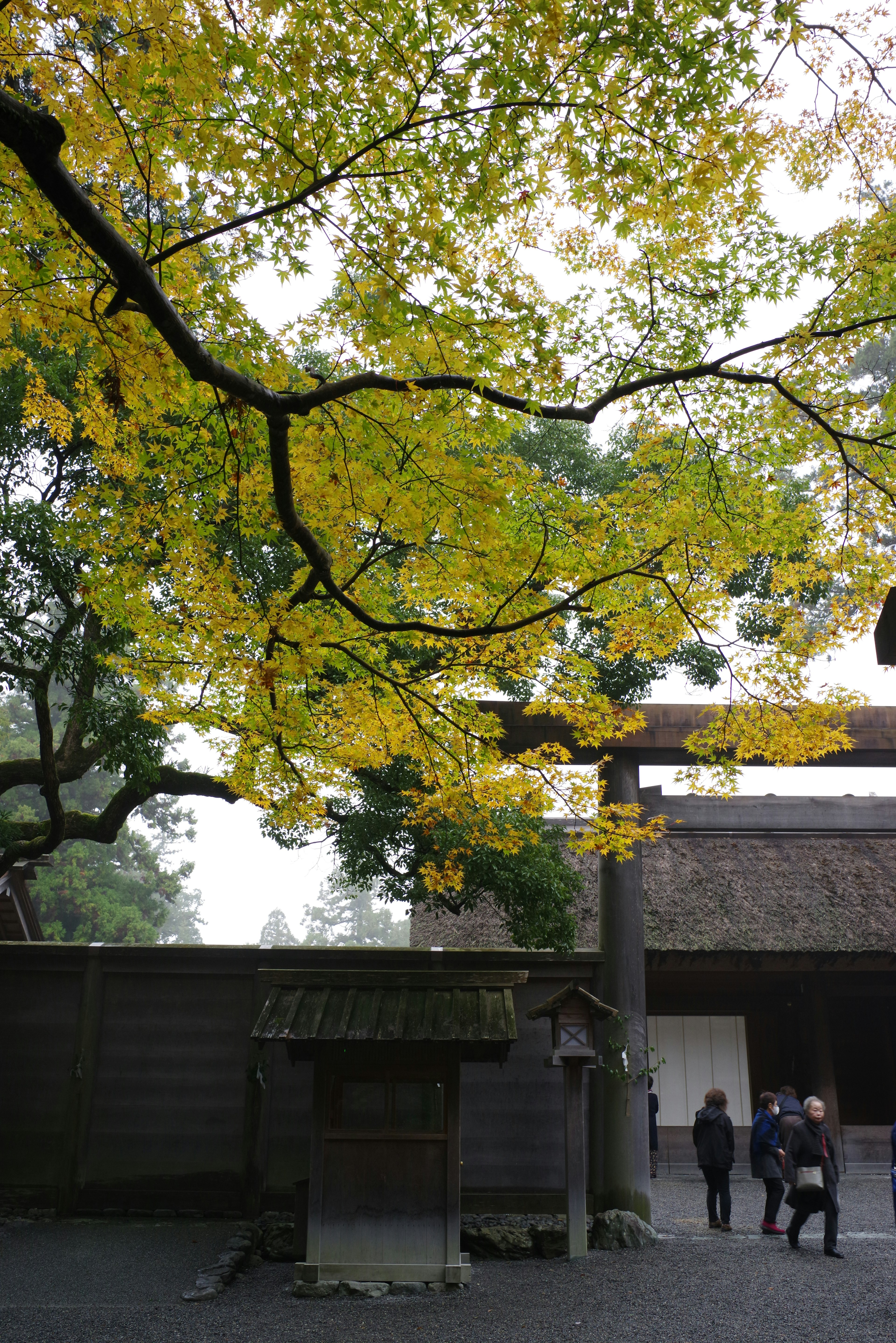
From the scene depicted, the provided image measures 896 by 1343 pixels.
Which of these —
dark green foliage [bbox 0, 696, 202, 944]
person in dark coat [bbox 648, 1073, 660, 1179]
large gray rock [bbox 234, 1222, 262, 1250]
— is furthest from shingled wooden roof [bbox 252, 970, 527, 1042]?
dark green foliage [bbox 0, 696, 202, 944]

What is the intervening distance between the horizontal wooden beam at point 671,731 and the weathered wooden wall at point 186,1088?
1988 millimetres

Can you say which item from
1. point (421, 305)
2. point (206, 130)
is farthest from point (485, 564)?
point (206, 130)

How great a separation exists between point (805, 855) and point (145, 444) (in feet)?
32.3

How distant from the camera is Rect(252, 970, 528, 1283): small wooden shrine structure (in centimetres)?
566

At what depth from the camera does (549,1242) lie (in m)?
6.62

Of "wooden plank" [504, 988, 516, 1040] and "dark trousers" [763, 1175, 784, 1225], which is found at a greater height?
"wooden plank" [504, 988, 516, 1040]

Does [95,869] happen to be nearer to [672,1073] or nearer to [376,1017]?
[672,1073]

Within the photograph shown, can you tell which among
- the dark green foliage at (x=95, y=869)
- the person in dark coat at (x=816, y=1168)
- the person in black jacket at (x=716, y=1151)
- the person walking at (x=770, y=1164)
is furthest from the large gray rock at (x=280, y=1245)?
the dark green foliage at (x=95, y=869)

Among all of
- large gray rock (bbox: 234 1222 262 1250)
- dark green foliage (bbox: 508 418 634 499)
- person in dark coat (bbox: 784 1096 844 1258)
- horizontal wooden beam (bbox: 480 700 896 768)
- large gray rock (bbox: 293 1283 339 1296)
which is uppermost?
dark green foliage (bbox: 508 418 634 499)

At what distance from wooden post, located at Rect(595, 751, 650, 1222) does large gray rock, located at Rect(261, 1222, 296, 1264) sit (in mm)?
2534

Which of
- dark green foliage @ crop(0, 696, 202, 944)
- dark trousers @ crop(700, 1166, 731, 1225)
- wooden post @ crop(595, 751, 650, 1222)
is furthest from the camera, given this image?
dark green foliage @ crop(0, 696, 202, 944)

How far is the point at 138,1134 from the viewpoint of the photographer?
7.64 meters

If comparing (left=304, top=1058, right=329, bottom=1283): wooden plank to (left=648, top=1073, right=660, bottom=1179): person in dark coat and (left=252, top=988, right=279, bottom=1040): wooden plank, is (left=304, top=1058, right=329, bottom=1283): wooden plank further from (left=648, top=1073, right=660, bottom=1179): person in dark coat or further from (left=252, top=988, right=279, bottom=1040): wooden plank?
(left=648, top=1073, right=660, bottom=1179): person in dark coat

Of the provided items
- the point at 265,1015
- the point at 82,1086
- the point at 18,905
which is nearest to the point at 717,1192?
the point at 265,1015
